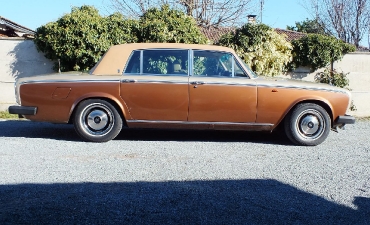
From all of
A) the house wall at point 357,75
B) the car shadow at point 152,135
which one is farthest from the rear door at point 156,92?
the house wall at point 357,75

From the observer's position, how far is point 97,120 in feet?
22.3

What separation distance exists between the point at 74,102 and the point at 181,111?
1.62m

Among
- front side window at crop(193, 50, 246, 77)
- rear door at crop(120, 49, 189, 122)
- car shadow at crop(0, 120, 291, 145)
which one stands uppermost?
front side window at crop(193, 50, 246, 77)

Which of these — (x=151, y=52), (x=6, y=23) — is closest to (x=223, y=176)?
(x=151, y=52)

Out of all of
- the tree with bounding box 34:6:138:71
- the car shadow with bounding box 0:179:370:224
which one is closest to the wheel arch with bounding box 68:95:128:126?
the car shadow with bounding box 0:179:370:224

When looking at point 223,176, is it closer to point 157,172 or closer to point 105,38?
point 157,172

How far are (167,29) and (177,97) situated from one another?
449 centimetres

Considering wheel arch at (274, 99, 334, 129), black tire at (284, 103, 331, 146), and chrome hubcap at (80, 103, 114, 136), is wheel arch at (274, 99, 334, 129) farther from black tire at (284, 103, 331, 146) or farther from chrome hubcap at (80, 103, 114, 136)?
chrome hubcap at (80, 103, 114, 136)

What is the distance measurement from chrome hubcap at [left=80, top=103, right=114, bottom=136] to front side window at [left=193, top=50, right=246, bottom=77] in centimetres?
149

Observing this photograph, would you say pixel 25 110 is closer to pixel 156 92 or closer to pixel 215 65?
pixel 156 92

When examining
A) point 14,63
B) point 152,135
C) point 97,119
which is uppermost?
point 14,63

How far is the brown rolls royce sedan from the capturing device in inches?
264

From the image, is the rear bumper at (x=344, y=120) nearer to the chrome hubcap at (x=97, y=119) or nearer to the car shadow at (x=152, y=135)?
the car shadow at (x=152, y=135)

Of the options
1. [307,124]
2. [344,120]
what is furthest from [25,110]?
[344,120]
